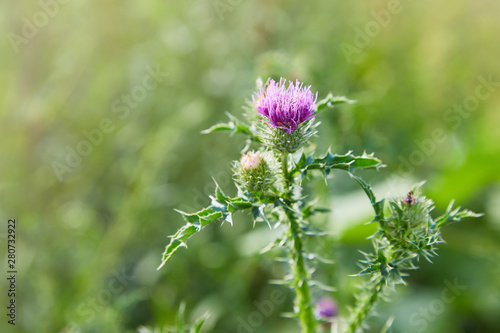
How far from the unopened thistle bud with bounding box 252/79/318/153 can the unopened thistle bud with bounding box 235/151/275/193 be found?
0.08 metres

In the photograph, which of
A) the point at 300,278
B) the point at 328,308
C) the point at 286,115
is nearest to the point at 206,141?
the point at 328,308

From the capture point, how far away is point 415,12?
6.19 meters

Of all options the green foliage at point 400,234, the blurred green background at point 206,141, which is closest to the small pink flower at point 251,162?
the green foliage at point 400,234

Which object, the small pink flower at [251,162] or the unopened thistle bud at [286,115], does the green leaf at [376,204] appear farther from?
the small pink flower at [251,162]

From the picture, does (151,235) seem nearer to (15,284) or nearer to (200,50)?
(15,284)

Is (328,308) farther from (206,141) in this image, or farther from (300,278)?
(206,141)

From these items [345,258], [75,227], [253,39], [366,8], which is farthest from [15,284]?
[366,8]

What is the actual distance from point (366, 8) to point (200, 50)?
229 cm

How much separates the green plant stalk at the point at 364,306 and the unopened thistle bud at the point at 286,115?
26.8 inches

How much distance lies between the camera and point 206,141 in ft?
16.6

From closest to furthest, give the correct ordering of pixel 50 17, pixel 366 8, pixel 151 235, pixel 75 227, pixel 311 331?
pixel 311 331 < pixel 75 227 < pixel 151 235 < pixel 50 17 < pixel 366 8

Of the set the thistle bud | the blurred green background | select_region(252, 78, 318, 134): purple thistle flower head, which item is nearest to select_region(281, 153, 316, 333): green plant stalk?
select_region(252, 78, 318, 134): purple thistle flower head

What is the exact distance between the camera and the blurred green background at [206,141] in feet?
12.9

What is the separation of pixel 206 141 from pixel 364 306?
3.19m
